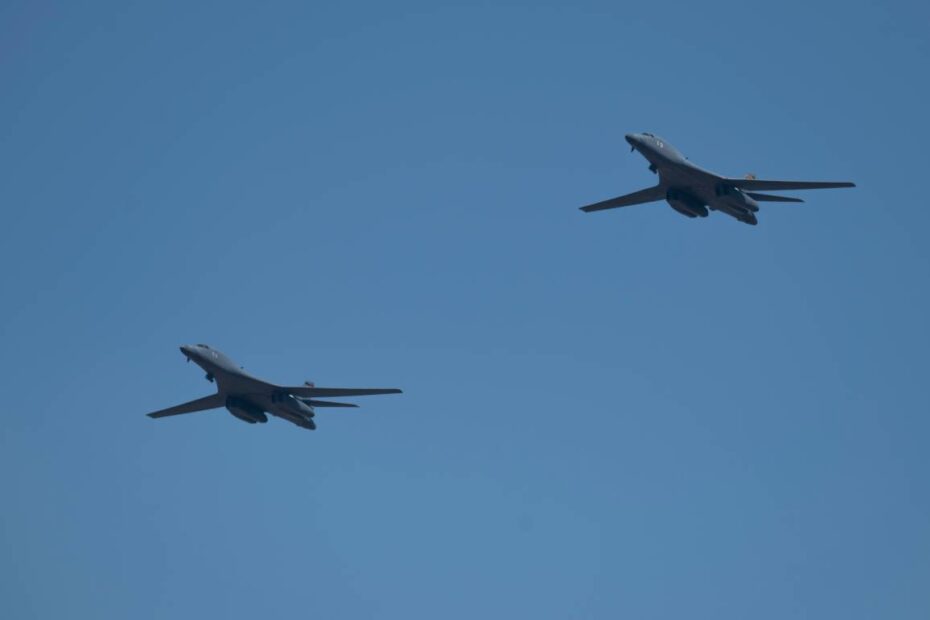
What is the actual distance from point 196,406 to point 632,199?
3245 cm

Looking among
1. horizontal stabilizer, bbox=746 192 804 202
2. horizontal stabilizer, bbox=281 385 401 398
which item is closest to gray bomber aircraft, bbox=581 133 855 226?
horizontal stabilizer, bbox=746 192 804 202

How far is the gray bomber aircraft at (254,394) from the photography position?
80250 mm

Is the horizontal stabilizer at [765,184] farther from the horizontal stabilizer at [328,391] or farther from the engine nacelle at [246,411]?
the engine nacelle at [246,411]

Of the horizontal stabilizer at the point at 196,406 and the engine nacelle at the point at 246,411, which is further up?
the horizontal stabilizer at the point at 196,406

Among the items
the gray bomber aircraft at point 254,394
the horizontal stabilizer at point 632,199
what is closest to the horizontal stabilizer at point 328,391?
the gray bomber aircraft at point 254,394

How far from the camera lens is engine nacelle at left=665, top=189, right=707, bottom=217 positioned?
80.6 m

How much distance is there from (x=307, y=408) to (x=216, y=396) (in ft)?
24.1

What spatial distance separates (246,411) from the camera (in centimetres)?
8175

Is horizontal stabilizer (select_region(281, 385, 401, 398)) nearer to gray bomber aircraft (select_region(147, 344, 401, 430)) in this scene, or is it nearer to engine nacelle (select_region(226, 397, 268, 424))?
gray bomber aircraft (select_region(147, 344, 401, 430))

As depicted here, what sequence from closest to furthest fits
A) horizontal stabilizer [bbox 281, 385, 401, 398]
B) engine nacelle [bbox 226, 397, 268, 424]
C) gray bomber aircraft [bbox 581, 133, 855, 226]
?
horizontal stabilizer [bbox 281, 385, 401, 398], gray bomber aircraft [bbox 581, 133, 855, 226], engine nacelle [bbox 226, 397, 268, 424]

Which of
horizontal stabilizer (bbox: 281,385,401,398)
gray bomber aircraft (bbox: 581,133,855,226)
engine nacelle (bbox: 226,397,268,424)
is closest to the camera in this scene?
horizontal stabilizer (bbox: 281,385,401,398)

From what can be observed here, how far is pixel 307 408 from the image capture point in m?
81.0

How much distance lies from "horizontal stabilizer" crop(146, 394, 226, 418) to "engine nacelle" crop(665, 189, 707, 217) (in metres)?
31.9

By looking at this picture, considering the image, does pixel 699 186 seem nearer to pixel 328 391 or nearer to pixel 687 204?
pixel 687 204
